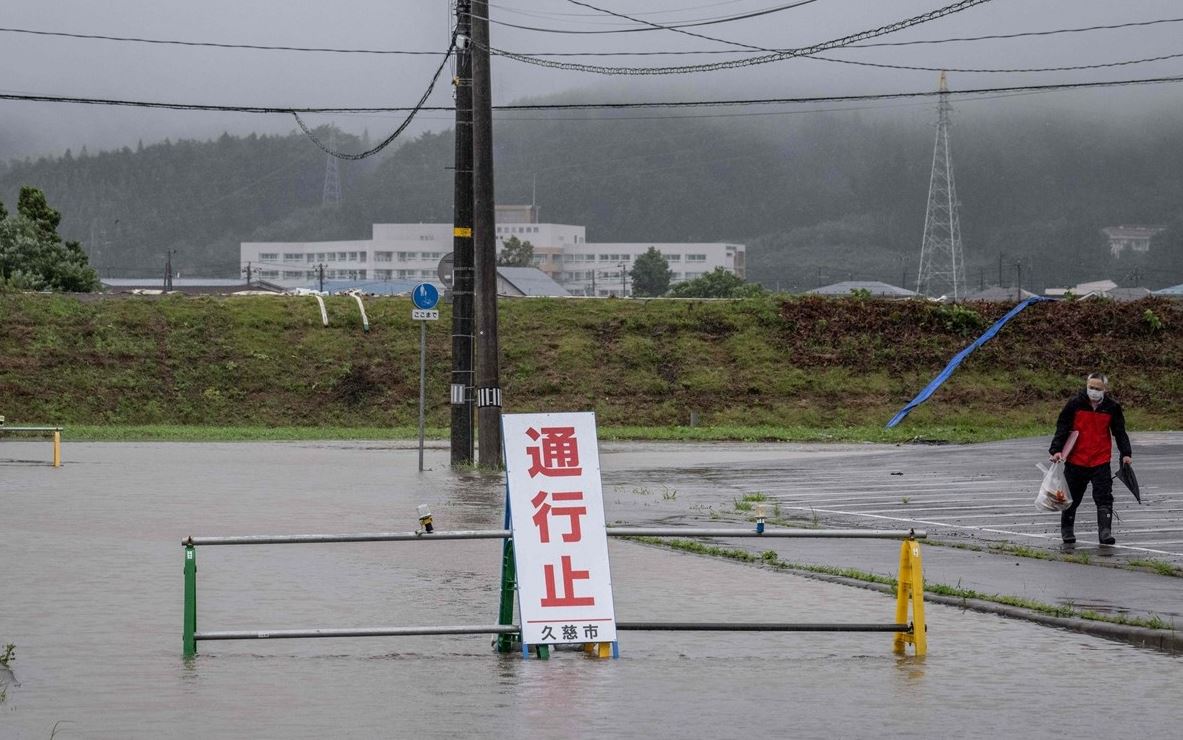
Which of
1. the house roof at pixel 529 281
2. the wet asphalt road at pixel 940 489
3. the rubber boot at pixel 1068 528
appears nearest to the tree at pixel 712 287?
the house roof at pixel 529 281

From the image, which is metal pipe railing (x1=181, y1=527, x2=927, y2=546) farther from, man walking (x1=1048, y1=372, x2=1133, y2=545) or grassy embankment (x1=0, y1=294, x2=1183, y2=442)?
grassy embankment (x1=0, y1=294, x2=1183, y2=442)

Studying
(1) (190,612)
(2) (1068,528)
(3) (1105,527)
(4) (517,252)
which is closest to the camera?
(1) (190,612)

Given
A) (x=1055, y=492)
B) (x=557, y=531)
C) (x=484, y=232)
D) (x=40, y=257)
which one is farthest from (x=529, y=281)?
(x=557, y=531)

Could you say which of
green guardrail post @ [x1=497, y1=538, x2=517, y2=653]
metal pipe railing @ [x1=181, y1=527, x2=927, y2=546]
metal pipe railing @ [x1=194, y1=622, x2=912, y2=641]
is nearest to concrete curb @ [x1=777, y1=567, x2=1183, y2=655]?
metal pipe railing @ [x1=194, y1=622, x2=912, y2=641]

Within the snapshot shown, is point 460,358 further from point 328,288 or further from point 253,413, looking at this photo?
point 328,288

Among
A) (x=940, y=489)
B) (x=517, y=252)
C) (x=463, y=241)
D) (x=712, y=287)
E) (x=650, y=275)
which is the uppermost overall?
(x=517, y=252)

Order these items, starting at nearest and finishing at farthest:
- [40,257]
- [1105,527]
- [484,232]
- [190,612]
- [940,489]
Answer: [190,612], [1105,527], [940,489], [484,232], [40,257]

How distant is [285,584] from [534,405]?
35.4m

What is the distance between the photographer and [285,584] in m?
13.1

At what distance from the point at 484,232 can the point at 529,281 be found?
87.1 m

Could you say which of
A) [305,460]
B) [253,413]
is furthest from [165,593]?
[253,413]

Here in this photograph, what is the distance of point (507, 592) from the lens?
10016 mm

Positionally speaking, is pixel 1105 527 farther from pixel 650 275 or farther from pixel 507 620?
pixel 650 275

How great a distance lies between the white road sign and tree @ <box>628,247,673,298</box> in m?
144
